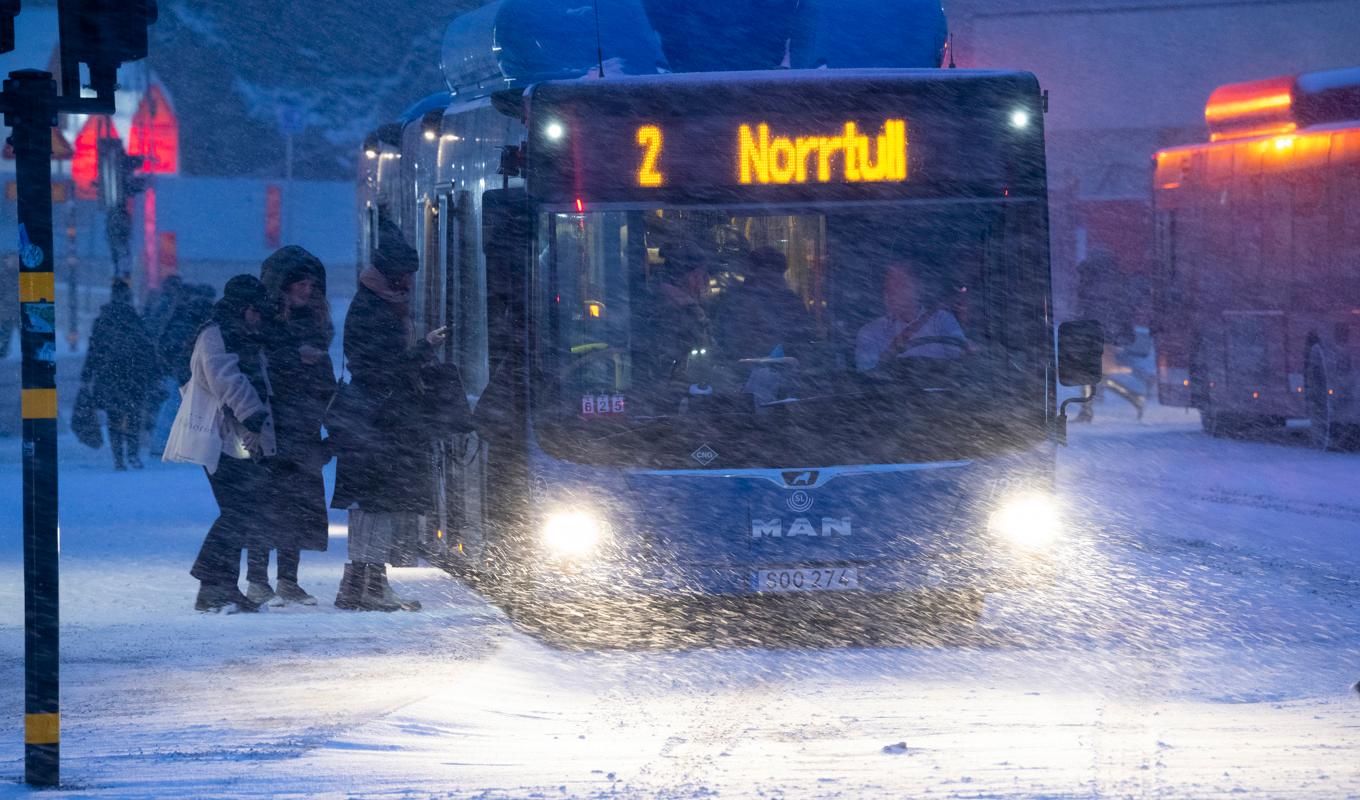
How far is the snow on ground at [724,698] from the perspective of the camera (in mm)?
7043

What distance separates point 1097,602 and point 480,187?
12.5 ft

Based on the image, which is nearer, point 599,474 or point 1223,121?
point 599,474

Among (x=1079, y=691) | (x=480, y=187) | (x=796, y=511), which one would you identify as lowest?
(x=1079, y=691)

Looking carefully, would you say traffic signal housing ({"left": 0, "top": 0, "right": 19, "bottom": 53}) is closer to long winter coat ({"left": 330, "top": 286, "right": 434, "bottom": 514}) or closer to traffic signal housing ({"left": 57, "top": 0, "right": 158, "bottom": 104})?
traffic signal housing ({"left": 57, "top": 0, "right": 158, "bottom": 104})

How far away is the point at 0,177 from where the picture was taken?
1715 inches

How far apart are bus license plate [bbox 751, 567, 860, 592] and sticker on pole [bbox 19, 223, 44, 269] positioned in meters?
4.08

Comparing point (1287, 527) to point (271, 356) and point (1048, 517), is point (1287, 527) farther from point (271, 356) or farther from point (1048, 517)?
point (271, 356)

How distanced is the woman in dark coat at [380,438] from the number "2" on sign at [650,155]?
174 cm

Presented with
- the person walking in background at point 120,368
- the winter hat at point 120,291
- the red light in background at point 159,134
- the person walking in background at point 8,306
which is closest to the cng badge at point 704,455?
the person walking in background at point 120,368

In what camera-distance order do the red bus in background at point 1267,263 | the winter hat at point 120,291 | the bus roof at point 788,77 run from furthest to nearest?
the red bus in background at point 1267,263 < the winter hat at point 120,291 < the bus roof at point 788,77

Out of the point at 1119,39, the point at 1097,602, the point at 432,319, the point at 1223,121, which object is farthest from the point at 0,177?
the point at 1097,602

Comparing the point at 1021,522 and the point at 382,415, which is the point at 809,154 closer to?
the point at 1021,522

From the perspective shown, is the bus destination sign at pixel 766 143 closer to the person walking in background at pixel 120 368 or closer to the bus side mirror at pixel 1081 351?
the bus side mirror at pixel 1081 351

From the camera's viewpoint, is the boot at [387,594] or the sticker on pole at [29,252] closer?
the sticker on pole at [29,252]
